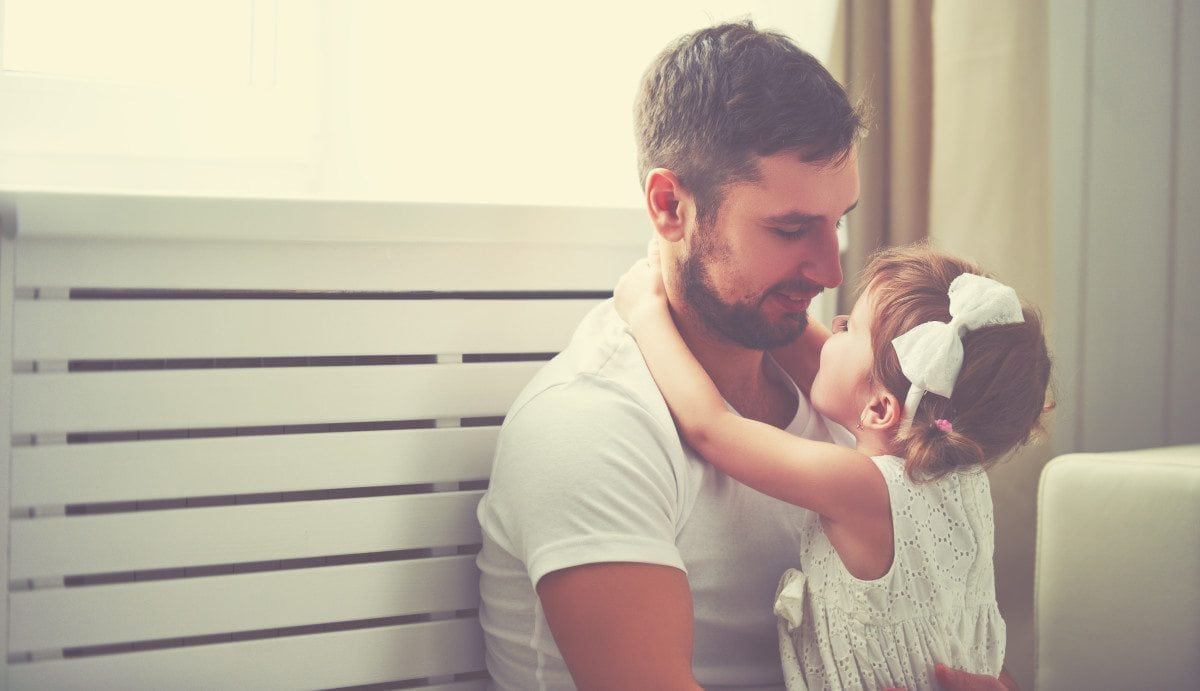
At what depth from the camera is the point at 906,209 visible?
153cm

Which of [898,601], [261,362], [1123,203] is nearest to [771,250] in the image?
[898,601]

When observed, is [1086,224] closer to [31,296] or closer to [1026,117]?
[1026,117]

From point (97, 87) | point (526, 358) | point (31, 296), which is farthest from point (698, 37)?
point (97, 87)

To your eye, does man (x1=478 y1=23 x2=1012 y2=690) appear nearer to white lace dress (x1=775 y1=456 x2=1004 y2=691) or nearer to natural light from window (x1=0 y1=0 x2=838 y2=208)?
white lace dress (x1=775 y1=456 x2=1004 y2=691)

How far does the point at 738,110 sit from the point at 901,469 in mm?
438

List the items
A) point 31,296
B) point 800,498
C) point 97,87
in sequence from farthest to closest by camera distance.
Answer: point 97,87 < point 31,296 < point 800,498

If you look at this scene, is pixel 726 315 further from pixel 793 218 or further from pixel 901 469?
pixel 901 469

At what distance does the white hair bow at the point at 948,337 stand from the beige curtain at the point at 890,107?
1.61 feet

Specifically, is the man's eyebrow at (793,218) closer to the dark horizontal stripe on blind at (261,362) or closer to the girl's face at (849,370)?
the girl's face at (849,370)

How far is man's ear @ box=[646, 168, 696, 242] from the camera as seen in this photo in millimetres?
1151

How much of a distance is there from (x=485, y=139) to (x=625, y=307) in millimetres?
591

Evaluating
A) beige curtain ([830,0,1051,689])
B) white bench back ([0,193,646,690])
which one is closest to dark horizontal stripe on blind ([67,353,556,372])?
white bench back ([0,193,646,690])

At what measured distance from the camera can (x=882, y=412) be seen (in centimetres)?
108

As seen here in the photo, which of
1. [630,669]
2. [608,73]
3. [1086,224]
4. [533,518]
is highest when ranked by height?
[608,73]
